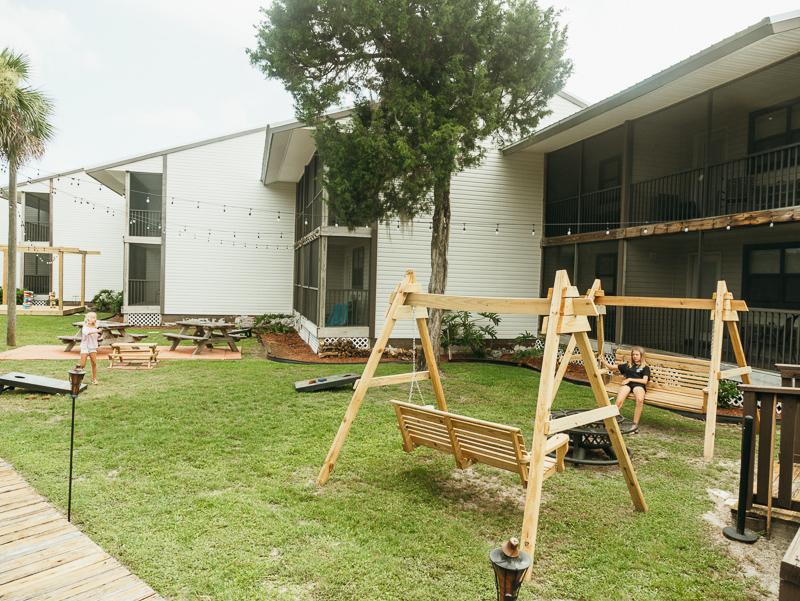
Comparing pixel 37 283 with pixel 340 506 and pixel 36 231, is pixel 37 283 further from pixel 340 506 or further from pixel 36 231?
pixel 340 506

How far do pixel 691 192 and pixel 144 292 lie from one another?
1824 cm

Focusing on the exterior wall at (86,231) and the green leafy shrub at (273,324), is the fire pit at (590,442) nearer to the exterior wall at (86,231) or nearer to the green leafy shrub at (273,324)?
the green leafy shrub at (273,324)

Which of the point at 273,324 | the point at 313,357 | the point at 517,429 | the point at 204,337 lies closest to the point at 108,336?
the point at 204,337

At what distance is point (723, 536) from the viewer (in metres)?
4.07

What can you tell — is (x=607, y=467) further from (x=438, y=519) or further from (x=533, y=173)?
(x=533, y=173)

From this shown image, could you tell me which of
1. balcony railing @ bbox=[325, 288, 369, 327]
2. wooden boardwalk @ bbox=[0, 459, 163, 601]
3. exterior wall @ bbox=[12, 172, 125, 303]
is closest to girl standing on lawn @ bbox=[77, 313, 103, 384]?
wooden boardwalk @ bbox=[0, 459, 163, 601]

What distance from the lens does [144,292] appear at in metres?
19.4

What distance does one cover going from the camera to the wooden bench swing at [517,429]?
368 cm

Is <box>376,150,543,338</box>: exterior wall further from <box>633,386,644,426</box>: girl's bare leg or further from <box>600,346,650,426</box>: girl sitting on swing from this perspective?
<box>633,386,644,426</box>: girl's bare leg

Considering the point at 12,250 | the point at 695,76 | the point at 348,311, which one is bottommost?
the point at 348,311

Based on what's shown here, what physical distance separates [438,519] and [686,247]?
40.6 feet

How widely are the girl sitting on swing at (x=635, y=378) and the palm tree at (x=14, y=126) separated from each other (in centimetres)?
1365

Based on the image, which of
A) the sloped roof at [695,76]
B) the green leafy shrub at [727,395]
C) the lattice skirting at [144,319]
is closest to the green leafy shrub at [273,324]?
the lattice skirting at [144,319]

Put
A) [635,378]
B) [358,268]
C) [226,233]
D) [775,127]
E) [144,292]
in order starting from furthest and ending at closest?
1. [144,292]
2. [226,233]
3. [358,268]
4. [775,127]
5. [635,378]
